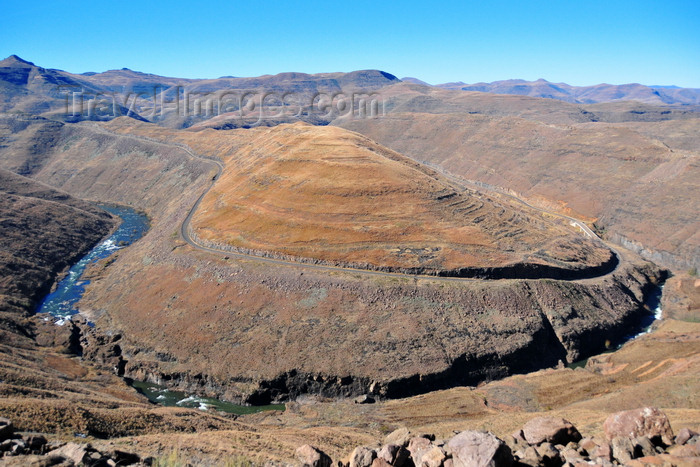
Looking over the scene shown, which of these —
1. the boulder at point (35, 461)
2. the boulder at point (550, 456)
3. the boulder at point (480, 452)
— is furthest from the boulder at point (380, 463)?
the boulder at point (35, 461)

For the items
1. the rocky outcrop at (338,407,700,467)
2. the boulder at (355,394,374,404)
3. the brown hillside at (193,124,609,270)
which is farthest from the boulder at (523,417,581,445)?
the brown hillside at (193,124,609,270)

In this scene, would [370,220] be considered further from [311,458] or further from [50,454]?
[50,454]

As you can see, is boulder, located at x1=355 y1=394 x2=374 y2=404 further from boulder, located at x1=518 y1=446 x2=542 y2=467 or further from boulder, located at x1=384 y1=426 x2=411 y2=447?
boulder, located at x1=518 y1=446 x2=542 y2=467

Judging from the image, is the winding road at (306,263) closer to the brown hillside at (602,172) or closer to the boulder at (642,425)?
the brown hillside at (602,172)

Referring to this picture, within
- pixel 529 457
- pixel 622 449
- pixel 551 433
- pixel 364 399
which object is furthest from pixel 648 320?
pixel 529 457

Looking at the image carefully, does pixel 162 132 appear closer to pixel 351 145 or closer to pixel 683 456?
pixel 351 145

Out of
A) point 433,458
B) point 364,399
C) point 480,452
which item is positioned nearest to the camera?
point 480,452

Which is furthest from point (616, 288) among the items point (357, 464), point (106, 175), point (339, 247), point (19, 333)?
point (106, 175)
